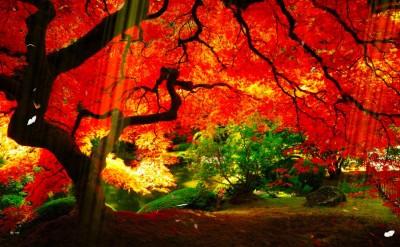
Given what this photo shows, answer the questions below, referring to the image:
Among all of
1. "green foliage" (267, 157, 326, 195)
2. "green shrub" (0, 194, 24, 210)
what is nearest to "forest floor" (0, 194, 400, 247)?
"green foliage" (267, 157, 326, 195)

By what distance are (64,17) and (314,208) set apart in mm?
8632

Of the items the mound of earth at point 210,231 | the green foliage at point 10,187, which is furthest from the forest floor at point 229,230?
the green foliage at point 10,187

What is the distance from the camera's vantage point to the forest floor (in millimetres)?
5105

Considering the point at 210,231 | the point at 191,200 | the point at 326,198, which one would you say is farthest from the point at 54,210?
the point at 326,198

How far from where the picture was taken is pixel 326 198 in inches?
365

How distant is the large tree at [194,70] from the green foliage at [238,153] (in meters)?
0.74

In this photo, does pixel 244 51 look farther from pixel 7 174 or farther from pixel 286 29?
pixel 7 174

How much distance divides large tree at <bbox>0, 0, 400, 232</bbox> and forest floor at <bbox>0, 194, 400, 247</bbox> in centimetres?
56

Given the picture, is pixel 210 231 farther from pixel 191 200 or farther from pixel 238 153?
pixel 238 153

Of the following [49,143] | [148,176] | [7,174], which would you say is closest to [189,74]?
[148,176]

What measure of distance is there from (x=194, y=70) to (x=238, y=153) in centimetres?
321

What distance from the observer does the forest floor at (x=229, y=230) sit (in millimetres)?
5105

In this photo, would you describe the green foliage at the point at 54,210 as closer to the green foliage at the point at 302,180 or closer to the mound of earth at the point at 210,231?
the mound of earth at the point at 210,231

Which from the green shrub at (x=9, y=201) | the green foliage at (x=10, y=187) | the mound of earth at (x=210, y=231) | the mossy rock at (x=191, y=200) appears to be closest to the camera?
the mound of earth at (x=210, y=231)
